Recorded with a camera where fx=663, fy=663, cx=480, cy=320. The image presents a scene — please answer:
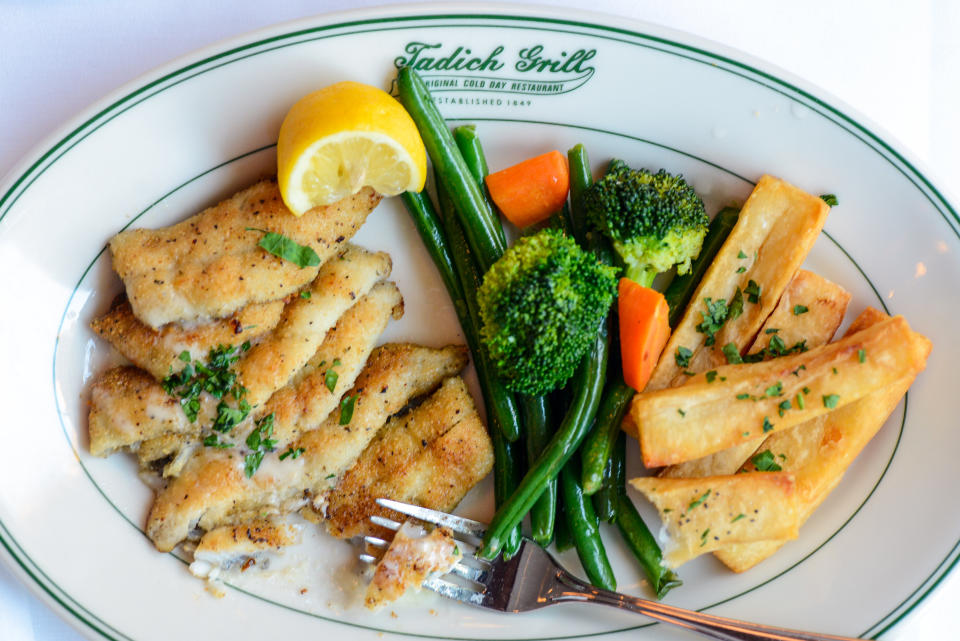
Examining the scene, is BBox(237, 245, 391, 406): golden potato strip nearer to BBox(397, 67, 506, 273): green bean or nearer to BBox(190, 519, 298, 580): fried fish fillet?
BBox(397, 67, 506, 273): green bean

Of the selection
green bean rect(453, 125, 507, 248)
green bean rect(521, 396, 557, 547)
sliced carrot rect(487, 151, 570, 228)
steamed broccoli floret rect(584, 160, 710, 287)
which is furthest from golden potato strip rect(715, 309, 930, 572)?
green bean rect(453, 125, 507, 248)

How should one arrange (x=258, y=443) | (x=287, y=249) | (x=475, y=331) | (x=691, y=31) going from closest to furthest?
(x=287, y=249), (x=258, y=443), (x=475, y=331), (x=691, y=31)

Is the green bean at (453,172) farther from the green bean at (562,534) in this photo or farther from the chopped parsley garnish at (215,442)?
the chopped parsley garnish at (215,442)

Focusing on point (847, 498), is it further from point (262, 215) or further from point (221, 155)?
point (221, 155)

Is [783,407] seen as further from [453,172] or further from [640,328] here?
[453,172]

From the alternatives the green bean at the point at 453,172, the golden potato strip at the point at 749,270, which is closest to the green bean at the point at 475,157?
the green bean at the point at 453,172

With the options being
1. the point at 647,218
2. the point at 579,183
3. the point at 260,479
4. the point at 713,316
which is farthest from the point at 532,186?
the point at 260,479
